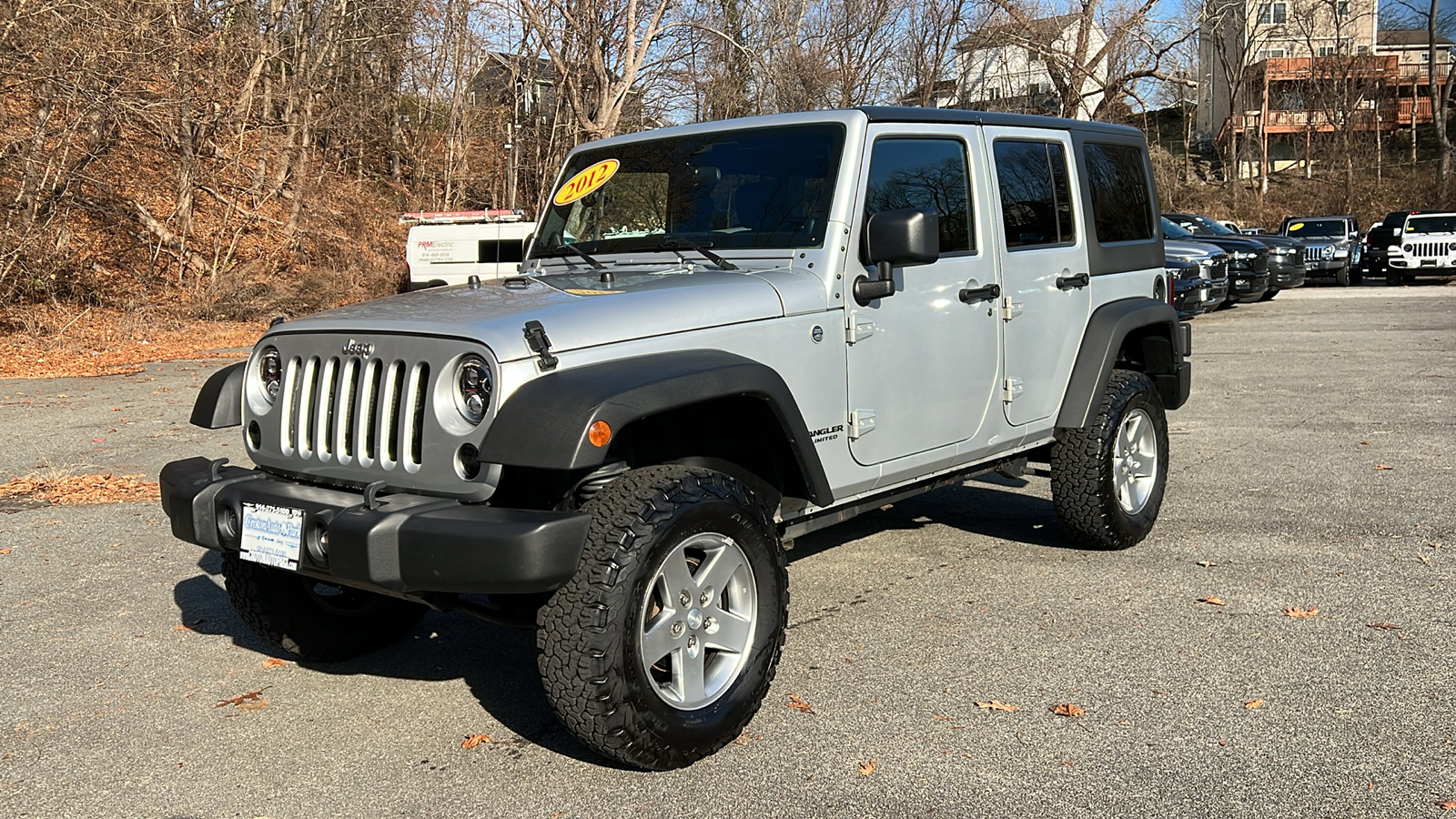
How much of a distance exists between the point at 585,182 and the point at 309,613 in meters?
2.13

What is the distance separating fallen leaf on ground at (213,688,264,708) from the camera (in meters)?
4.53

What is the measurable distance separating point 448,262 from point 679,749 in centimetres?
1990

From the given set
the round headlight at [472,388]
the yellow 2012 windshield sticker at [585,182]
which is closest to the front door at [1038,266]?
the yellow 2012 windshield sticker at [585,182]

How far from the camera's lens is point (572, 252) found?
5.34 m

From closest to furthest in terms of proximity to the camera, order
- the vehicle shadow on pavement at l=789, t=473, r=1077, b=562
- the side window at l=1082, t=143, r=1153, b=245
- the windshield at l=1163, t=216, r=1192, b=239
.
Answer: the side window at l=1082, t=143, r=1153, b=245 → the vehicle shadow on pavement at l=789, t=473, r=1077, b=562 → the windshield at l=1163, t=216, r=1192, b=239

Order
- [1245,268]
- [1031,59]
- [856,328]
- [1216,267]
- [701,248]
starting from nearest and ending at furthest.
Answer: [856,328] < [701,248] < [1216,267] < [1245,268] < [1031,59]

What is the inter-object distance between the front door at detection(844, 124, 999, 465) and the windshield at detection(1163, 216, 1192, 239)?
1905 centimetres

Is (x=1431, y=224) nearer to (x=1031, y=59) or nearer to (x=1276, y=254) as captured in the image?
(x=1276, y=254)

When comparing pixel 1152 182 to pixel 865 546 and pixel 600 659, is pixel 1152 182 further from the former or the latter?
pixel 600 659

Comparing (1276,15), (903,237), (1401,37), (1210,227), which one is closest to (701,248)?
(903,237)

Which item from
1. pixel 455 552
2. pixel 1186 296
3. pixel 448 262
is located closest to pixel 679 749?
pixel 455 552

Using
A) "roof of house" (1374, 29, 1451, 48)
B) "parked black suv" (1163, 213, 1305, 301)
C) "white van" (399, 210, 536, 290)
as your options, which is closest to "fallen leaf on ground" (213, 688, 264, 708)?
"white van" (399, 210, 536, 290)

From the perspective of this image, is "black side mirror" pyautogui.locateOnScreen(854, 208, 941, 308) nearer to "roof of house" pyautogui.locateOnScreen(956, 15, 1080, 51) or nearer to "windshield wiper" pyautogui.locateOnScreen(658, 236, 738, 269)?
"windshield wiper" pyautogui.locateOnScreen(658, 236, 738, 269)

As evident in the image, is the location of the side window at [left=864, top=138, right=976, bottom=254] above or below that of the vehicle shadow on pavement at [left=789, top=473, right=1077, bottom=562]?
above
